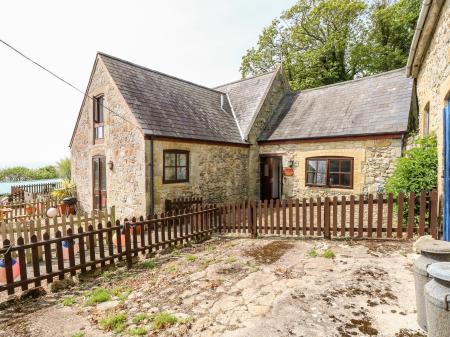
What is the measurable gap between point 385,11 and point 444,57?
23285 mm

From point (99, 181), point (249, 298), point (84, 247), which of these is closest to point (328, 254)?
point (249, 298)

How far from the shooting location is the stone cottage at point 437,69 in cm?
531

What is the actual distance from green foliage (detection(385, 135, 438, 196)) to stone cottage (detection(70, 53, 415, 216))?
3566mm

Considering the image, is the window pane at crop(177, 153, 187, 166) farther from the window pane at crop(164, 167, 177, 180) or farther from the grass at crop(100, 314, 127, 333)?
the grass at crop(100, 314, 127, 333)

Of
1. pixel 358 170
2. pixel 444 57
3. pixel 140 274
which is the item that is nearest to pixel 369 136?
pixel 358 170

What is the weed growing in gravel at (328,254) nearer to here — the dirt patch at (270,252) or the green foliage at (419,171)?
the dirt patch at (270,252)

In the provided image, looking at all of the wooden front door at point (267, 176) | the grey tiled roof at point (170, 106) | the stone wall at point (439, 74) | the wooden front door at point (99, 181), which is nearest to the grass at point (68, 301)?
the grey tiled roof at point (170, 106)

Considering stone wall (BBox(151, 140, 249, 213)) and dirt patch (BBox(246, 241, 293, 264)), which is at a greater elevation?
stone wall (BBox(151, 140, 249, 213))

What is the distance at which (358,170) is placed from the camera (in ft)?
37.3

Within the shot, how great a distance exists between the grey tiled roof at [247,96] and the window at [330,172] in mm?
3800

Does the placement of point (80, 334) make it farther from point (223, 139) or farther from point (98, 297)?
point (223, 139)

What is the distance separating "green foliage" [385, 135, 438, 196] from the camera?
6766 mm

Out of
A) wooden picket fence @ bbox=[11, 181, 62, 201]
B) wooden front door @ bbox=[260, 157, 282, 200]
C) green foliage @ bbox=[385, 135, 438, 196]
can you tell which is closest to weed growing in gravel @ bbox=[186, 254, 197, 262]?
green foliage @ bbox=[385, 135, 438, 196]

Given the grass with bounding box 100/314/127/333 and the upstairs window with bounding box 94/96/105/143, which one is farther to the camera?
the upstairs window with bounding box 94/96/105/143
